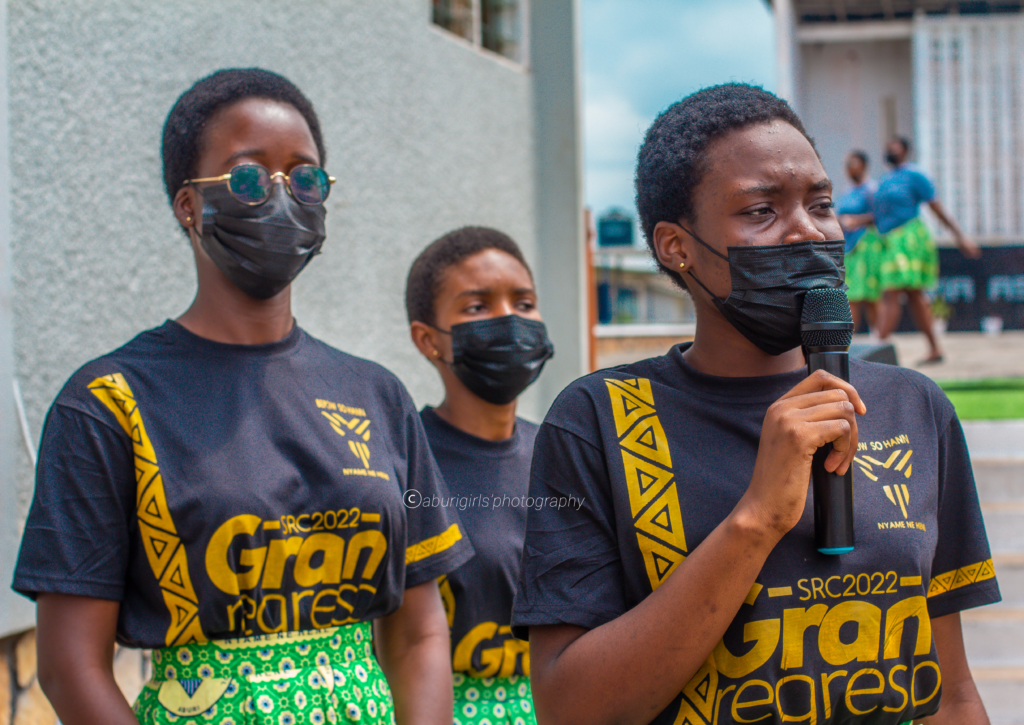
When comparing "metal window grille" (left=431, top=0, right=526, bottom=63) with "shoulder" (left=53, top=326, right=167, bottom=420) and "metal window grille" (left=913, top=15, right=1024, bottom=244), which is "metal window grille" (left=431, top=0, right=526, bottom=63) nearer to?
"shoulder" (left=53, top=326, right=167, bottom=420)

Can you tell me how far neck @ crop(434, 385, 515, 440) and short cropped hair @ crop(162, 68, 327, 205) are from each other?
1071 millimetres

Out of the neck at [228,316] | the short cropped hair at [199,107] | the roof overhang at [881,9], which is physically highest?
the roof overhang at [881,9]

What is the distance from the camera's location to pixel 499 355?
116 inches

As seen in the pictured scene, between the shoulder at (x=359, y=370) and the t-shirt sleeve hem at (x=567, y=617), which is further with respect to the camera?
the shoulder at (x=359, y=370)

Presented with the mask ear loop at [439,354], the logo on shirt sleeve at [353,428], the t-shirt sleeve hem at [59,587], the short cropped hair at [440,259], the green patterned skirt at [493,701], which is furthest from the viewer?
the short cropped hair at [440,259]

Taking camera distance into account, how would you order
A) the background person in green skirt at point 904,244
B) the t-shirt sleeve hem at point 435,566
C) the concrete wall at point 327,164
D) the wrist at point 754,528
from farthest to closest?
the background person in green skirt at point 904,244 < the concrete wall at point 327,164 < the t-shirt sleeve hem at point 435,566 < the wrist at point 754,528

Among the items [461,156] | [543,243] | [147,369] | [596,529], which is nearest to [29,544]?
[147,369]

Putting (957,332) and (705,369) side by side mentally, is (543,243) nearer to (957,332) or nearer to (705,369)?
(705,369)

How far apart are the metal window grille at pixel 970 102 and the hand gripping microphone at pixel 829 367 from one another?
17.1 meters

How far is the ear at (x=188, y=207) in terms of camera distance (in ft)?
7.08

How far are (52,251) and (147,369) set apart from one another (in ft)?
5.47

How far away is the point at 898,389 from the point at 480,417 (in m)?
1.48

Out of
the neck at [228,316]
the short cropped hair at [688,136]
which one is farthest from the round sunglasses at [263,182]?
the short cropped hair at [688,136]

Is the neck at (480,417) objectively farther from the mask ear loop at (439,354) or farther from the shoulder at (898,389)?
the shoulder at (898,389)
